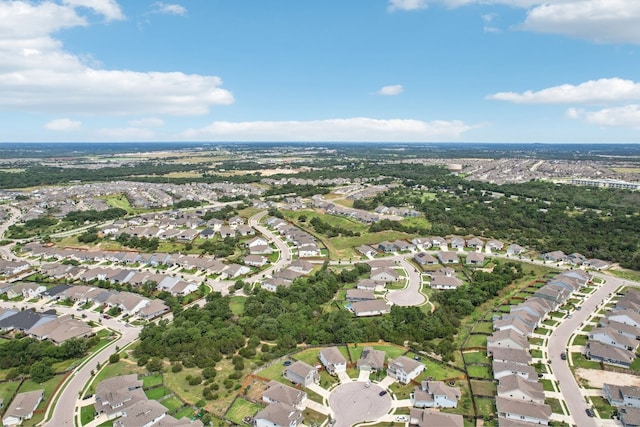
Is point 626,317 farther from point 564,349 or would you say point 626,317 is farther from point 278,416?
point 278,416

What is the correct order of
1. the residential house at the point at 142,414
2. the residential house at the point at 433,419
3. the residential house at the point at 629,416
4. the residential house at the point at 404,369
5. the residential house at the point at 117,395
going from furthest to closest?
the residential house at the point at 404,369 → the residential house at the point at 117,395 → the residential house at the point at 142,414 → the residential house at the point at 629,416 → the residential house at the point at 433,419

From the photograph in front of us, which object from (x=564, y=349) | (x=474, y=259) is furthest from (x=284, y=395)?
(x=474, y=259)

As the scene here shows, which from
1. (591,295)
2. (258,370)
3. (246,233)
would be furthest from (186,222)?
(591,295)

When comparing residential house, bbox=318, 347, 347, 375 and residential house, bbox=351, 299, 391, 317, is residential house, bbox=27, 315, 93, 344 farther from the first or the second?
residential house, bbox=351, 299, 391, 317

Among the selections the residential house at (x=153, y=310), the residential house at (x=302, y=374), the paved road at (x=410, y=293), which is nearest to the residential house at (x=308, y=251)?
the paved road at (x=410, y=293)

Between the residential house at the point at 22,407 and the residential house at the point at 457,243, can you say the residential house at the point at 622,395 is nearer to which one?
the residential house at the point at 457,243

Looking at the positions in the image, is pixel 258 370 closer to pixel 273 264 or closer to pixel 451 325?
pixel 451 325
